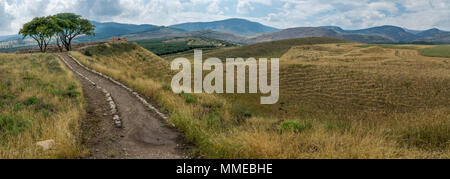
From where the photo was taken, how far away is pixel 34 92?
10.9 metres

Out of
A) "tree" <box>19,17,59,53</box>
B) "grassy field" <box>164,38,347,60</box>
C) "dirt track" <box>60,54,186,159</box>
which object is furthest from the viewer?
"grassy field" <box>164,38,347,60</box>

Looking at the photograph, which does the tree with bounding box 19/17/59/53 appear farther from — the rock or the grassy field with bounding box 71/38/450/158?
the rock

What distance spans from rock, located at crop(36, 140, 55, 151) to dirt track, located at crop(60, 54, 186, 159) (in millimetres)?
759

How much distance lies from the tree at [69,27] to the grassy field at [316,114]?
1283 cm

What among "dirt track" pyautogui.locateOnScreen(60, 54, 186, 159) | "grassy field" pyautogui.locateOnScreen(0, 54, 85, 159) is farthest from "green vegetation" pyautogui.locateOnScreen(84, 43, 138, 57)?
"dirt track" pyautogui.locateOnScreen(60, 54, 186, 159)

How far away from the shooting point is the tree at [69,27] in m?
47.4

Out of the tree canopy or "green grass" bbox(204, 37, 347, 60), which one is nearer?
the tree canopy

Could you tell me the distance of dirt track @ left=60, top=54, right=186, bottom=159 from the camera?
18.2 feet

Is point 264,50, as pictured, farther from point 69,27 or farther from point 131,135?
point 131,135

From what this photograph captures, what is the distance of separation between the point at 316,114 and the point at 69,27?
51502mm

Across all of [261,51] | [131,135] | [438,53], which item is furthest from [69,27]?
[438,53]
